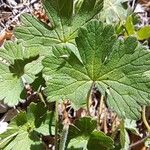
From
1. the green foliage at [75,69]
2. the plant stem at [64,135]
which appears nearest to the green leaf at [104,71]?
the green foliage at [75,69]

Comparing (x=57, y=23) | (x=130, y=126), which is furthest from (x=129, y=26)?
(x=130, y=126)

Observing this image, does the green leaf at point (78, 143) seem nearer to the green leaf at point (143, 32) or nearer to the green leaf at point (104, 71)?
the green leaf at point (104, 71)

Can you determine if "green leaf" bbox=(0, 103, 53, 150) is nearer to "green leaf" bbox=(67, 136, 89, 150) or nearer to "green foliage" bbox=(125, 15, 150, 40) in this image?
"green leaf" bbox=(67, 136, 89, 150)

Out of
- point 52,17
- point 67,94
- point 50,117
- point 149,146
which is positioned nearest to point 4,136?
point 50,117

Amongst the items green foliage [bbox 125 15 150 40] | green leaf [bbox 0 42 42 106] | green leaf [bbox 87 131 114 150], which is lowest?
green leaf [bbox 87 131 114 150]

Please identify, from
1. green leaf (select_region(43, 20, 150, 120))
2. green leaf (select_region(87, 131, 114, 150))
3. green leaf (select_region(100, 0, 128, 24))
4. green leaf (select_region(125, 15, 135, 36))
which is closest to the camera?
green leaf (select_region(43, 20, 150, 120))

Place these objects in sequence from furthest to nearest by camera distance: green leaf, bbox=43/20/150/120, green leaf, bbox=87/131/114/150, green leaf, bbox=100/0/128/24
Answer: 1. green leaf, bbox=100/0/128/24
2. green leaf, bbox=87/131/114/150
3. green leaf, bbox=43/20/150/120

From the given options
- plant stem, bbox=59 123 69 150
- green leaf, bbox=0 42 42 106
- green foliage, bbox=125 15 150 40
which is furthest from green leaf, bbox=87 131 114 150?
green foliage, bbox=125 15 150 40

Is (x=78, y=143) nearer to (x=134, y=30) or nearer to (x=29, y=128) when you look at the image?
(x=29, y=128)
